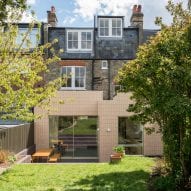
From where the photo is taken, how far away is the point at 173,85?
14375 millimetres

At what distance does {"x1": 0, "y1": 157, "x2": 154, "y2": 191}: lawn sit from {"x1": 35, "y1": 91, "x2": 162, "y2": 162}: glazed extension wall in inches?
273

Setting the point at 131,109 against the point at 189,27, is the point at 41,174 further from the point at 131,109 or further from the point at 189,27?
the point at 189,27

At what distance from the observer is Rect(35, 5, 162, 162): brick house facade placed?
2923 centimetres

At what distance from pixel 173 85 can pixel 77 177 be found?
18.0ft

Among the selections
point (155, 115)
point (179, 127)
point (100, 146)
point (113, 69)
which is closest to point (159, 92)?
point (179, 127)

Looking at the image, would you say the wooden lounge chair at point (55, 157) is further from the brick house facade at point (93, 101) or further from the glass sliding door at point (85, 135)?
the glass sliding door at point (85, 135)

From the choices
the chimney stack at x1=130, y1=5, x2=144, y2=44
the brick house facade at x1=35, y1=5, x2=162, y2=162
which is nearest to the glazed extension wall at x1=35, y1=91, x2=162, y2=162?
the brick house facade at x1=35, y1=5, x2=162, y2=162

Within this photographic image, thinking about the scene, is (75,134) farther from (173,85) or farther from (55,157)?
(173,85)

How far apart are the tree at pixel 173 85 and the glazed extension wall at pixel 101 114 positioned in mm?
12170

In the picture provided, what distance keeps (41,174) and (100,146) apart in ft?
37.0

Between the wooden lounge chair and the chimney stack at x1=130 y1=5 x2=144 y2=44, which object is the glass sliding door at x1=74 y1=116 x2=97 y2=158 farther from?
the chimney stack at x1=130 y1=5 x2=144 y2=44

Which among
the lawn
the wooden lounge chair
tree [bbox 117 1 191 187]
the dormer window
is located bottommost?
the wooden lounge chair

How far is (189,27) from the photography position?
576 inches

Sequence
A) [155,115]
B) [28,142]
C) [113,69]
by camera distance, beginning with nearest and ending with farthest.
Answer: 1. [155,115]
2. [28,142]
3. [113,69]
